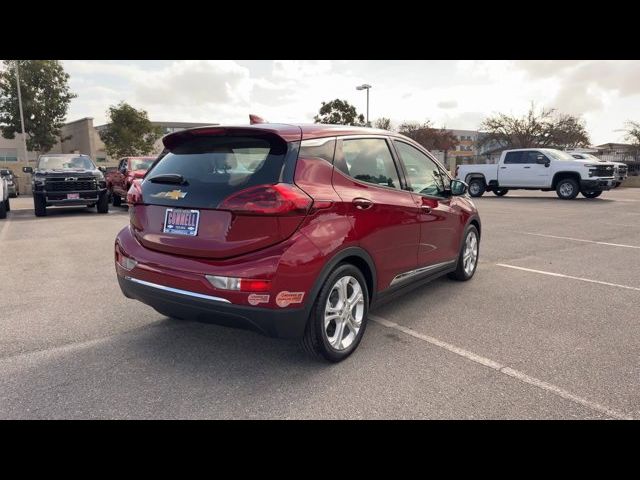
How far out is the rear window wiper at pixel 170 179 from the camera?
3.18 meters

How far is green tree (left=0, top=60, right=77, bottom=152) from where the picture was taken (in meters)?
35.1

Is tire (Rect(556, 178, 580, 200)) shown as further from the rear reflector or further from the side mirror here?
the rear reflector

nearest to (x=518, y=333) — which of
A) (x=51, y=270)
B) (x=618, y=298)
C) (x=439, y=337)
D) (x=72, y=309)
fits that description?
(x=439, y=337)

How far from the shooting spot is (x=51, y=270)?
6137mm

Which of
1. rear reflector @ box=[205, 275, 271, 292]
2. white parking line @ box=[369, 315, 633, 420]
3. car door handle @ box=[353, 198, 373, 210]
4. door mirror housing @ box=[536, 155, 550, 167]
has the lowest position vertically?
white parking line @ box=[369, 315, 633, 420]

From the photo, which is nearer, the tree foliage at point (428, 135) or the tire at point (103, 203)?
the tire at point (103, 203)

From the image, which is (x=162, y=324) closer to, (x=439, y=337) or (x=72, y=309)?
(x=72, y=309)

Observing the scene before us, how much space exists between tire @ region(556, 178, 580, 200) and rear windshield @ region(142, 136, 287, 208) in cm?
1726

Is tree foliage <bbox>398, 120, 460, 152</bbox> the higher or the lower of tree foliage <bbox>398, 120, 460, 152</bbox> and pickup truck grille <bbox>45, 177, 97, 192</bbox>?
the higher

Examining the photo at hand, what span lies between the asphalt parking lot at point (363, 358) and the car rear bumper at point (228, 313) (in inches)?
16.1

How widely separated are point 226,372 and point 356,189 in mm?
1632

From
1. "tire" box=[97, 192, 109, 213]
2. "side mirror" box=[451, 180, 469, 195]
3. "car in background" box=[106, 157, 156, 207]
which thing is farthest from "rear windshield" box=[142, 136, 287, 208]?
"tire" box=[97, 192, 109, 213]

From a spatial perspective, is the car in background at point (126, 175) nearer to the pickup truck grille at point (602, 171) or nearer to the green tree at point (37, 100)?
the pickup truck grille at point (602, 171)

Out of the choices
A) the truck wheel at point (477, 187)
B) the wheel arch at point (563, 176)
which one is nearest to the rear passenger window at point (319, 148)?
the wheel arch at point (563, 176)
